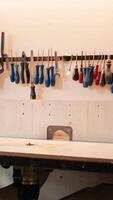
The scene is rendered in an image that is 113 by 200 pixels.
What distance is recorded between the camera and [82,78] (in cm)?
182

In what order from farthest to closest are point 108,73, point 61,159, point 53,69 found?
1. point 53,69
2. point 108,73
3. point 61,159

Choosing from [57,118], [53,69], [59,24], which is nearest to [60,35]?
[59,24]

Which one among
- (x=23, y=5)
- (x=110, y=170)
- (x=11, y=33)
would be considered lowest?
(x=110, y=170)

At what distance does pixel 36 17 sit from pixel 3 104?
571mm

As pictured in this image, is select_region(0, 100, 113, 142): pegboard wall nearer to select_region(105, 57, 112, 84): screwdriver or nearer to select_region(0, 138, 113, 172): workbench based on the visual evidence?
select_region(105, 57, 112, 84): screwdriver

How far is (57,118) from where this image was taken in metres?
1.88

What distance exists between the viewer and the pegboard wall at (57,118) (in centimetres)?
181

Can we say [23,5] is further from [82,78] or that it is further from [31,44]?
[82,78]

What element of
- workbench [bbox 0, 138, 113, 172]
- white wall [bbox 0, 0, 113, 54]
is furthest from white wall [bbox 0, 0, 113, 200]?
workbench [bbox 0, 138, 113, 172]

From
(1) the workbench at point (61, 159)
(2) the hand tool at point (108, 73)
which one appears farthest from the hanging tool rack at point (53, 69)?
(1) the workbench at point (61, 159)

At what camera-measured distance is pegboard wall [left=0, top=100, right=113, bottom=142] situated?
71.2 inches

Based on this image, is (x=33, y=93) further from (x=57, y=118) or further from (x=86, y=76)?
(x=86, y=76)

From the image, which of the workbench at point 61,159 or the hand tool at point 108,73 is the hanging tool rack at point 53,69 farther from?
the workbench at point 61,159

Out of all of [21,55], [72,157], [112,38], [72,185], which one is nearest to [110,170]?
[72,157]
